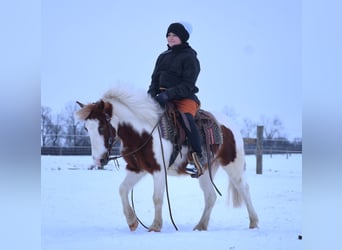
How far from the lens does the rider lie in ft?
13.2

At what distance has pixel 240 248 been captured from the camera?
3770 mm

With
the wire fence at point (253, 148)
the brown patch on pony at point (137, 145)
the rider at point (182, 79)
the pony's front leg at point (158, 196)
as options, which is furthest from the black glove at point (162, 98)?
the wire fence at point (253, 148)

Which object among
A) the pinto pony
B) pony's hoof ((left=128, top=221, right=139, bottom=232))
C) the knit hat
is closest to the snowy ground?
pony's hoof ((left=128, top=221, right=139, bottom=232))

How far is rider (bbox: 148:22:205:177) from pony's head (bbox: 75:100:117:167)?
600 mm

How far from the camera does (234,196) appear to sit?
181 inches

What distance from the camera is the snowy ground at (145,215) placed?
3604 millimetres

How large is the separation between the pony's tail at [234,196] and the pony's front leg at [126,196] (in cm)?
107

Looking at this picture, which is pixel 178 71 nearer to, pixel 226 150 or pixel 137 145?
pixel 137 145

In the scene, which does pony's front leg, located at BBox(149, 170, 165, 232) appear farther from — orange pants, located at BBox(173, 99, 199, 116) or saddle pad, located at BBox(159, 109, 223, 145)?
orange pants, located at BBox(173, 99, 199, 116)

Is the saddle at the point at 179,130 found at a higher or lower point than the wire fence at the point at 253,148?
higher

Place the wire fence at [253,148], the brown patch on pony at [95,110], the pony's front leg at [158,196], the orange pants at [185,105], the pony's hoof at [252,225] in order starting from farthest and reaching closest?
the pony's hoof at [252,225]
the wire fence at [253,148]
the orange pants at [185,105]
the pony's front leg at [158,196]
the brown patch on pony at [95,110]

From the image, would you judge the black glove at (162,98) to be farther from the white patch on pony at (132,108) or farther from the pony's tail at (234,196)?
the pony's tail at (234,196)

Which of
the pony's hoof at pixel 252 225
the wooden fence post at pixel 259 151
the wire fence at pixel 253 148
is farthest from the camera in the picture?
the wooden fence post at pixel 259 151
